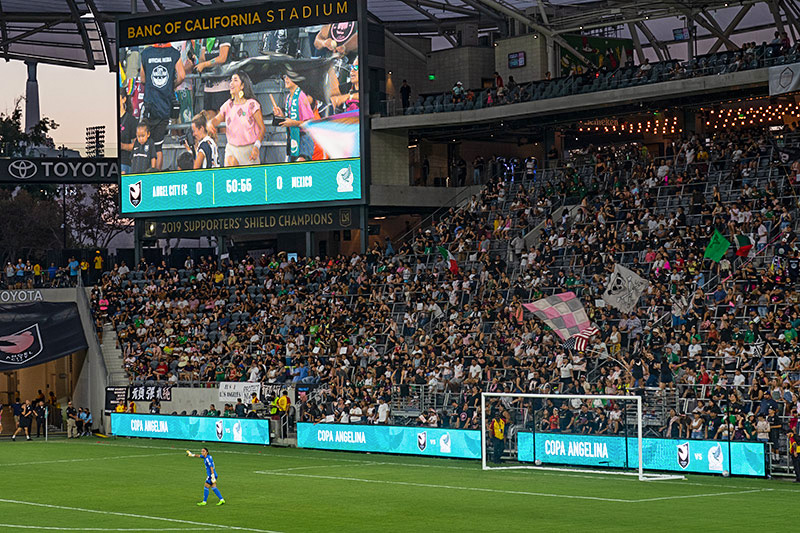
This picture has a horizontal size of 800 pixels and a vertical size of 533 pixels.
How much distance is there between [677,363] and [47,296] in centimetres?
2979

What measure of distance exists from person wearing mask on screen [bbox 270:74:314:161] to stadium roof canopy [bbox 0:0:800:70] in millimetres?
6922

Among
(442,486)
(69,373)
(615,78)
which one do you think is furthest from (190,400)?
(615,78)

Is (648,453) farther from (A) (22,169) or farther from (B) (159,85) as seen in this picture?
(A) (22,169)

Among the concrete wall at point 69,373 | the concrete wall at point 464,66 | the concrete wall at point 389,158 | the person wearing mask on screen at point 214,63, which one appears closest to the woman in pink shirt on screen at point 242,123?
the person wearing mask on screen at point 214,63

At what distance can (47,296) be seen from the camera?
55719 mm

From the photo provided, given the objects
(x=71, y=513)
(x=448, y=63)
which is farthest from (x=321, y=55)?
(x=71, y=513)

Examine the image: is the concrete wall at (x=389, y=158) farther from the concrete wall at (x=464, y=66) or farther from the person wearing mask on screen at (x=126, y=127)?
the person wearing mask on screen at (x=126, y=127)

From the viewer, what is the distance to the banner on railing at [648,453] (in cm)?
3081

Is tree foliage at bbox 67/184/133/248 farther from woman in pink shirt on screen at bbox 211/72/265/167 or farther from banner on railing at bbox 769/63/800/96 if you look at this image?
banner on railing at bbox 769/63/800/96

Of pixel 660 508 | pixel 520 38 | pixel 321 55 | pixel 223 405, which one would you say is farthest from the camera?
pixel 520 38

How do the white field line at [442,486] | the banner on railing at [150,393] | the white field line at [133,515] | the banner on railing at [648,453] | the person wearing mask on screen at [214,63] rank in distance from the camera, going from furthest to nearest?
the person wearing mask on screen at [214,63], the banner on railing at [150,393], the banner on railing at [648,453], the white field line at [442,486], the white field line at [133,515]

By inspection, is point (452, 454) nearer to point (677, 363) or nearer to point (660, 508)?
point (677, 363)

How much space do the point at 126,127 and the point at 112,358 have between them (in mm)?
10466

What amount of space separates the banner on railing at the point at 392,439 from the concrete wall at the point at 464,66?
22338mm
